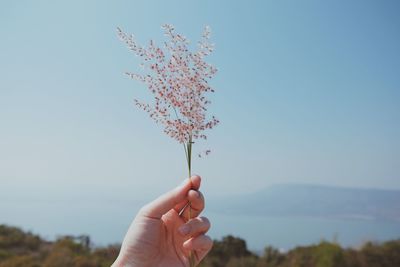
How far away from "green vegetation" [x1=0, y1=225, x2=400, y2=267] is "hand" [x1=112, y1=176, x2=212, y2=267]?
5401 millimetres

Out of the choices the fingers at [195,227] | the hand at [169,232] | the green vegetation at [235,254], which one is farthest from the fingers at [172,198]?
the green vegetation at [235,254]

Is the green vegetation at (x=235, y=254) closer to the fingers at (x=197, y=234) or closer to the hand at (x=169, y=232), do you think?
the hand at (x=169, y=232)

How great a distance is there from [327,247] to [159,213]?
6697mm

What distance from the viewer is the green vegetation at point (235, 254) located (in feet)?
24.1

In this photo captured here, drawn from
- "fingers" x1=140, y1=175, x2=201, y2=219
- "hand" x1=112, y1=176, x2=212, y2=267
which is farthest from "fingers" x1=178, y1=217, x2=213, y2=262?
"fingers" x1=140, y1=175, x2=201, y2=219

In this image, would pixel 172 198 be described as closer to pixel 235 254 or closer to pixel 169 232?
pixel 169 232

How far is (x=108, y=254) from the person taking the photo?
310 inches

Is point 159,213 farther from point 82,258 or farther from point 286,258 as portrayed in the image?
point 286,258

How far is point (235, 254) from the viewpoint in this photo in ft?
27.7

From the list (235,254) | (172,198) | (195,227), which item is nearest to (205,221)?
(195,227)

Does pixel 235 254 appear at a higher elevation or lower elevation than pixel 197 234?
higher

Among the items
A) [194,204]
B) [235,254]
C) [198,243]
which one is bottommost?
[198,243]

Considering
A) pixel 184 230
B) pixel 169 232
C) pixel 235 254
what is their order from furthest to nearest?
pixel 235 254
pixel 169 232
pixel 184 230

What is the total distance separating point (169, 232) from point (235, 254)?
677 centimetres
